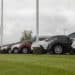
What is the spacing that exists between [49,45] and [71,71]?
1150cm

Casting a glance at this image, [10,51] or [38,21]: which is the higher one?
[38,21]

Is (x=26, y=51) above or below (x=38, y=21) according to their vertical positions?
below

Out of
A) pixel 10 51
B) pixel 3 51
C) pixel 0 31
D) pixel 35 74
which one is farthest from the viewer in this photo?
pixel 0 31

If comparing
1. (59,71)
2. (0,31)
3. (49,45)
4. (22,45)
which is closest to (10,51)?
(22,45)

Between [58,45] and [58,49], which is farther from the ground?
[58,45]

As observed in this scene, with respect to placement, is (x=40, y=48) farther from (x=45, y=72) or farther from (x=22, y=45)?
(x=45, y=72)

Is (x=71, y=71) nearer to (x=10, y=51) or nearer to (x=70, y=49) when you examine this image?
(x=70, y=49)

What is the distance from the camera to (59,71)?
31.4 ft

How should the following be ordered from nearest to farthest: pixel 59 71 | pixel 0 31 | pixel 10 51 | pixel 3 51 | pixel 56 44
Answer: pixel 59 71 → pixel 56 44 → pixel 10 51 → pixel 3 51 → pixel 0 31

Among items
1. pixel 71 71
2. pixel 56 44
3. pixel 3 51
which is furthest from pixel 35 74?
pixel 3 51

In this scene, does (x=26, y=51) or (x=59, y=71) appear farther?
(x=26, y=51)

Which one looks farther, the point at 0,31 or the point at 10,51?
the point at 0,31

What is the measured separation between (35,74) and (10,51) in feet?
61.9

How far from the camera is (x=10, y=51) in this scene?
2766 cm
